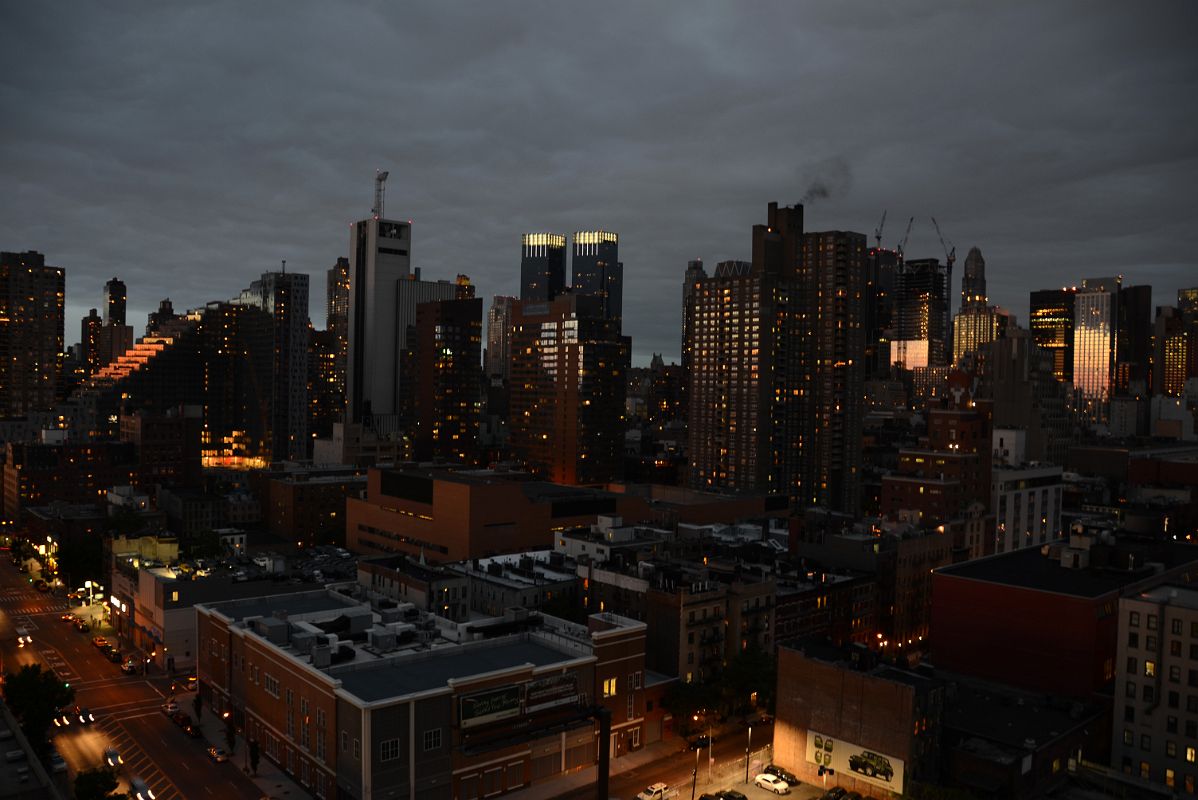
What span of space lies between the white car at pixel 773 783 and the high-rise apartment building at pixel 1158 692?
90.7ft

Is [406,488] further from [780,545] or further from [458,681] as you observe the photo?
[458,681]

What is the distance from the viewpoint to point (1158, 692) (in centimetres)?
7275

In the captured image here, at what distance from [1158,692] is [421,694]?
56267mm

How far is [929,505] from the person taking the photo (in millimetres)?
145500

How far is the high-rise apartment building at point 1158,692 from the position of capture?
235 ft

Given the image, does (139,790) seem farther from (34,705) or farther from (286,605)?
(286,605)

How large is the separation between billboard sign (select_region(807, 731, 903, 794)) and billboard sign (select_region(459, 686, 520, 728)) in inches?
918

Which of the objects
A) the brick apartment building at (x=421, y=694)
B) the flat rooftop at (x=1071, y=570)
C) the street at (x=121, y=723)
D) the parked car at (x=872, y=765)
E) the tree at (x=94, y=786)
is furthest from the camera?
the flat rooftop at (x=1071, y=570)

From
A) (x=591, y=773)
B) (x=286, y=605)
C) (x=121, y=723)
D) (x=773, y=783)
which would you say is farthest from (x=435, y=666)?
(x=121, y=723)

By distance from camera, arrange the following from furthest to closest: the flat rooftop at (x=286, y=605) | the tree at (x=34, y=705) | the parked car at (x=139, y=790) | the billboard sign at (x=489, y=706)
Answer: the flat rooftop at (x=286, y=605)
the tree at (x=34, y=705)
the billboard sign at (x=489, y=706)
the parked car at (x=139, y=790)

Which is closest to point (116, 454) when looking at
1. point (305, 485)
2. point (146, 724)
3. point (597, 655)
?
point (305, 485)

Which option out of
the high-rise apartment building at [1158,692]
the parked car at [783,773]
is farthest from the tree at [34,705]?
the high-rise apartment building at [1158,692]

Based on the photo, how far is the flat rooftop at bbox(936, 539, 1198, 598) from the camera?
85875mm

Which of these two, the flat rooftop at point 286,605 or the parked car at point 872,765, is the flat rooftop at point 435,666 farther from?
the parked car at point 872,765
